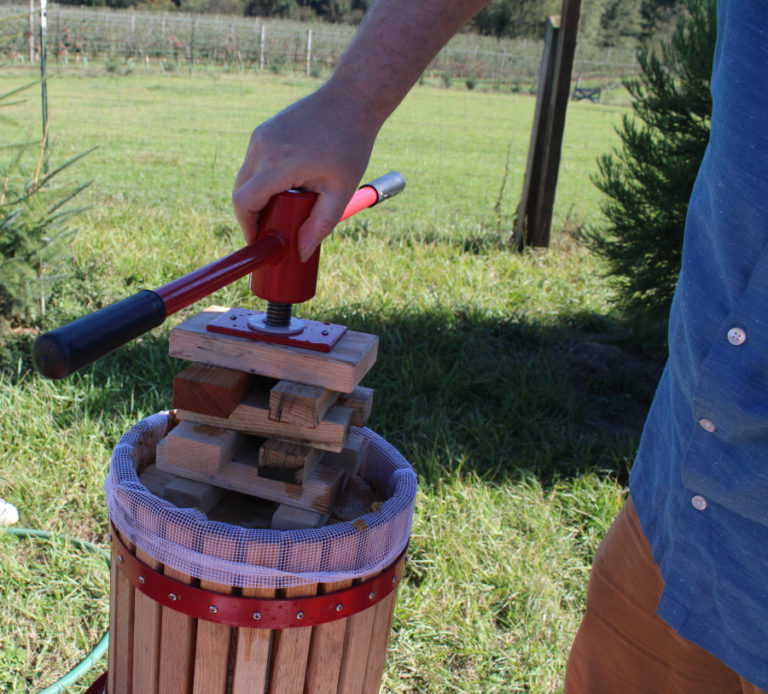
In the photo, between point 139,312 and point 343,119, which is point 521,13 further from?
point 139,312

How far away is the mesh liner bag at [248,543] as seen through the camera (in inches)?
41.4

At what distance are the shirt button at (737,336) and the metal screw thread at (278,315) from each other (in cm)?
66

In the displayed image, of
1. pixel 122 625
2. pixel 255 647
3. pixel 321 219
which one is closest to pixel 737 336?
pixel 321 219

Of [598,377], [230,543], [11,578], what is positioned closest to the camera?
[230,543]

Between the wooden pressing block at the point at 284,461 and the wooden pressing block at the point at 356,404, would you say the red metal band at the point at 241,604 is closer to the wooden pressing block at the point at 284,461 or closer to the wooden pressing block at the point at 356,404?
the wooden pressing block at the point at 284,461

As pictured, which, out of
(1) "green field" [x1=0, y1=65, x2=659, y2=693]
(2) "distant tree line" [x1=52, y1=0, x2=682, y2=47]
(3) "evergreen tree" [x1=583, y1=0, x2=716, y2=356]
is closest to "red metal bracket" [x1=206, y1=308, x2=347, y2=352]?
(1) "green field" [x1=0, y1=65, x2=659, y2=693]

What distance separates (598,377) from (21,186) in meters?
2.97

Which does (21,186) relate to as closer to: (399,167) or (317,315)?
(317,315)

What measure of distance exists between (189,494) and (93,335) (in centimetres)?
50

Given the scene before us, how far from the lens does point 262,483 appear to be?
1216 millimetres

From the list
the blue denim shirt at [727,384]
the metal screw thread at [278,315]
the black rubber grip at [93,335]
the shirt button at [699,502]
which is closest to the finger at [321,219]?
the metal screw thread at [278,315]

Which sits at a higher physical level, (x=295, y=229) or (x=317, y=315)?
(x=295, y=229)

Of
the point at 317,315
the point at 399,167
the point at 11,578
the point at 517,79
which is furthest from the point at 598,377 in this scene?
the point at 517,79

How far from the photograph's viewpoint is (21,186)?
3445 mm
